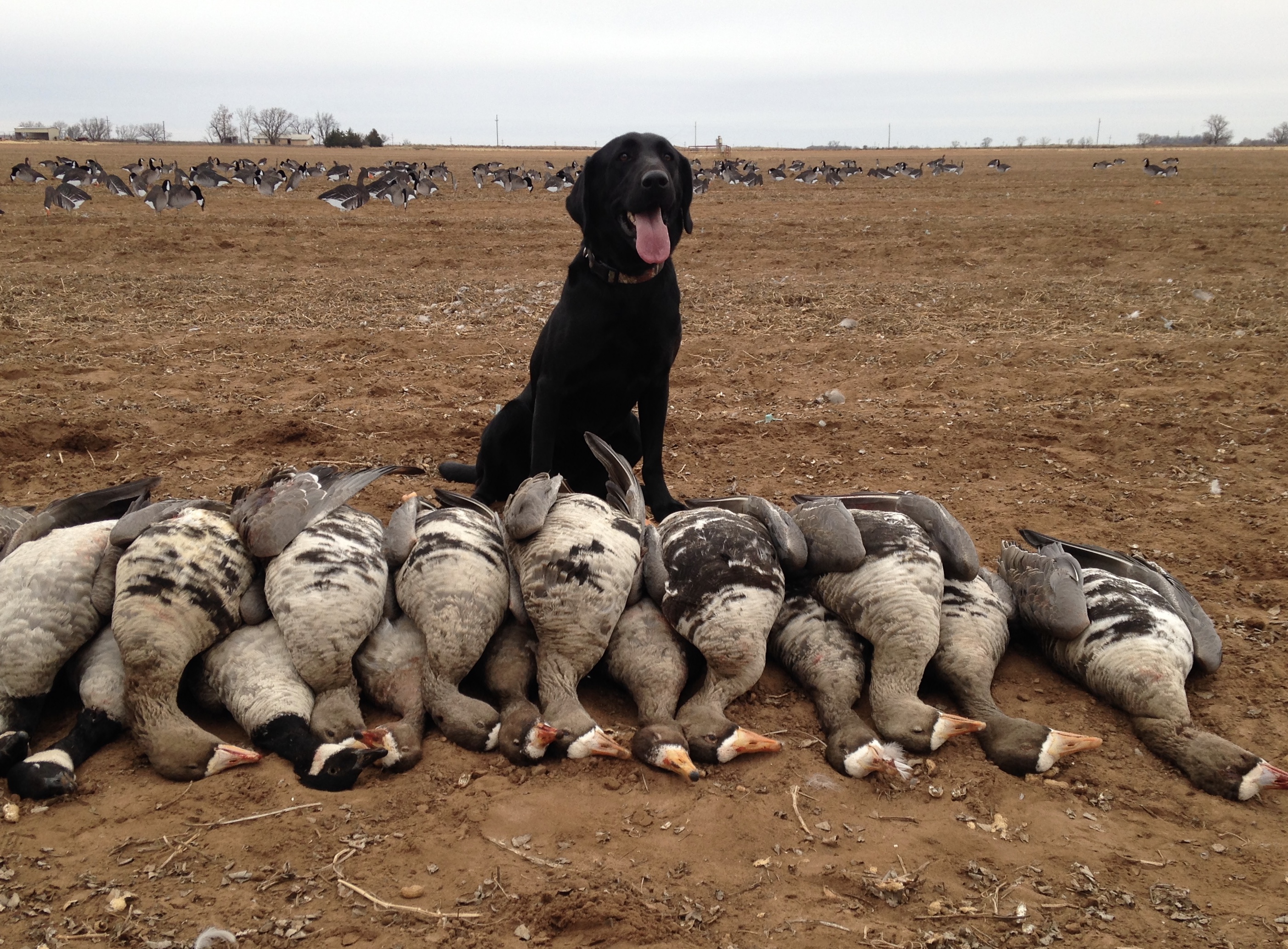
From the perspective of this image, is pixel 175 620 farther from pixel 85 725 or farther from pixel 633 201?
pixel 633 201

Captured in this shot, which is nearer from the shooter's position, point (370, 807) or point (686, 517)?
point (370, 807)

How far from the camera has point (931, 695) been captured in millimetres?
3455

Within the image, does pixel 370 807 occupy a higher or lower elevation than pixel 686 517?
lower

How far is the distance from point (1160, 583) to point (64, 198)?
22.3 m

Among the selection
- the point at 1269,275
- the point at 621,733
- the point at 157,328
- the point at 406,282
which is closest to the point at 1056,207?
the point at 1269,275

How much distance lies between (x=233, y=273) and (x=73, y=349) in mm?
4547

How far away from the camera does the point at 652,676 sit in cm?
323

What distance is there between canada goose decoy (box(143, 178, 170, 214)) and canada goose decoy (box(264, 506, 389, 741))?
760 inches

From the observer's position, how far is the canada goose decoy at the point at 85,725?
2.68 meters

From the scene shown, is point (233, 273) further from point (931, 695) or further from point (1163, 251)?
point (1163, 251)

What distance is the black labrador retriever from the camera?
3975 mm

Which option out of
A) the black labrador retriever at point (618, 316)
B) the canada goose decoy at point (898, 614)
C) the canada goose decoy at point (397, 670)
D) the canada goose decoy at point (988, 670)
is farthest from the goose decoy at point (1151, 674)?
the canada goose decoy at point (397, 670)

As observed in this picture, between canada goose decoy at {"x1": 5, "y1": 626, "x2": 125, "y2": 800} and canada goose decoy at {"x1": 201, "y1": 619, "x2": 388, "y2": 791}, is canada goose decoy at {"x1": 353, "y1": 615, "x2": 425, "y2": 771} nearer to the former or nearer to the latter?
canada goose decoy at {"x1": 201, "y1": 619, "x2": 388, "y2": 791}

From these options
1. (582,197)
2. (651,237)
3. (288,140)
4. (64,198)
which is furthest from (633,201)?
(288,140)
